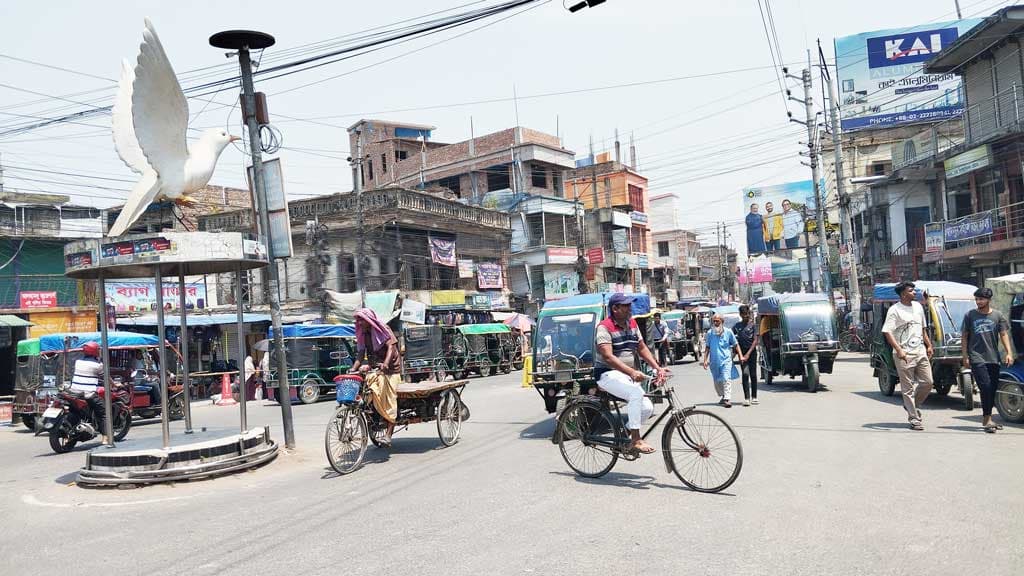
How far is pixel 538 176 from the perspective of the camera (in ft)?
161

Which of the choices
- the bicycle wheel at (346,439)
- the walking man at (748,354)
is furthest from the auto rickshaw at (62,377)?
the walking man at (748,354)

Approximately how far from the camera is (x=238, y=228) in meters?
35.5

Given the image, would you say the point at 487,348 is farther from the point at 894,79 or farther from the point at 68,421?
the point at 894,79

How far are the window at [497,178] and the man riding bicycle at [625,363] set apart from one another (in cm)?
4091

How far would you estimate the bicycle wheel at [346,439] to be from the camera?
8.63 meters

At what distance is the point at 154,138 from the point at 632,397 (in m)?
6.51

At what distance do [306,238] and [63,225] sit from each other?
31.5ft

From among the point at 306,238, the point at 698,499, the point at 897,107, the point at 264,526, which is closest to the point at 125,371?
the point at 264,526

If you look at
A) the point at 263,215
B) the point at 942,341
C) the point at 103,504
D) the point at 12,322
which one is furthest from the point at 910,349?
the point at 12,322

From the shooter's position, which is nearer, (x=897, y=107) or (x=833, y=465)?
(x=833, y=465)

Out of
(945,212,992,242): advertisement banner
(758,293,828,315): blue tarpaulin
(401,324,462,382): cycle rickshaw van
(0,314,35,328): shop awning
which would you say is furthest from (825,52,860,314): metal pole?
(0,314,35,328): shop awning

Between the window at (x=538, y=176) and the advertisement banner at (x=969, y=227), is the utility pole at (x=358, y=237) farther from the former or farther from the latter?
the advertisement banner at (x=969, y=227)

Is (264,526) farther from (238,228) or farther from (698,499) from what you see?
(238,228)

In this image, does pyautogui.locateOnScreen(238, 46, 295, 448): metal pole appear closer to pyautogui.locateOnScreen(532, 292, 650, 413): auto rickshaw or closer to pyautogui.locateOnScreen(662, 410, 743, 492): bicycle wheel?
pyautogui.locateOnScreen(532, 292, 650, 413): auto rickshaw
